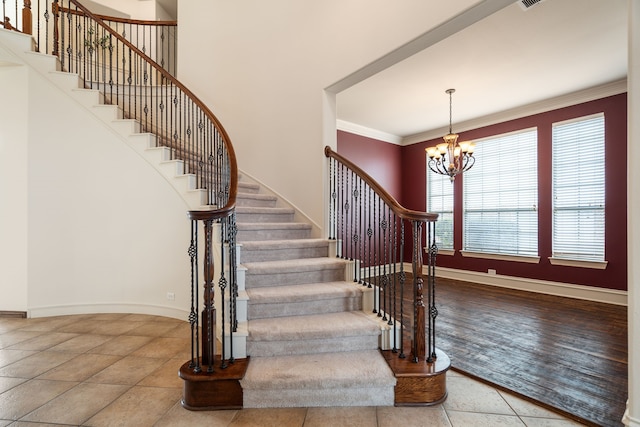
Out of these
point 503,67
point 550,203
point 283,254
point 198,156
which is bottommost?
point 283,254

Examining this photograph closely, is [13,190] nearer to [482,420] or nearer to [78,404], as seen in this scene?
[78,404]

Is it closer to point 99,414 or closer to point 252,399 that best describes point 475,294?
point 252,399

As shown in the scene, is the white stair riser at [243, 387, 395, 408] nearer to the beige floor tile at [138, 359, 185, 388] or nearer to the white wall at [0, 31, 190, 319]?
the beige floor tile at [138, 359, 185, 388]

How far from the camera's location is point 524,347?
272 centimetres

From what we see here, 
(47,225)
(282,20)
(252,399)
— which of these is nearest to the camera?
(252,399)

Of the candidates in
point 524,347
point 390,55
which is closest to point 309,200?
point 390,55

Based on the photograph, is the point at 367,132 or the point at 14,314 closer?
the point at 14,314

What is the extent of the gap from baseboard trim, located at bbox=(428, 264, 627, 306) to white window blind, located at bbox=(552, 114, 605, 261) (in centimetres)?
47

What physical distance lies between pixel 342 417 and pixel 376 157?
5.34 m

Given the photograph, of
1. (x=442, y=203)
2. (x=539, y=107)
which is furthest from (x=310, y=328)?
(x=539, y=107)

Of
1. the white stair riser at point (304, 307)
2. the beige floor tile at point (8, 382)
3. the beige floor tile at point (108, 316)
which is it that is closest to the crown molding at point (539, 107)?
the white stair riser at point (304, 307)

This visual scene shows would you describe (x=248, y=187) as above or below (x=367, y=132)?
below

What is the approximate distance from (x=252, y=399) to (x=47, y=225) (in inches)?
135

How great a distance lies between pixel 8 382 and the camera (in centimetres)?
209
